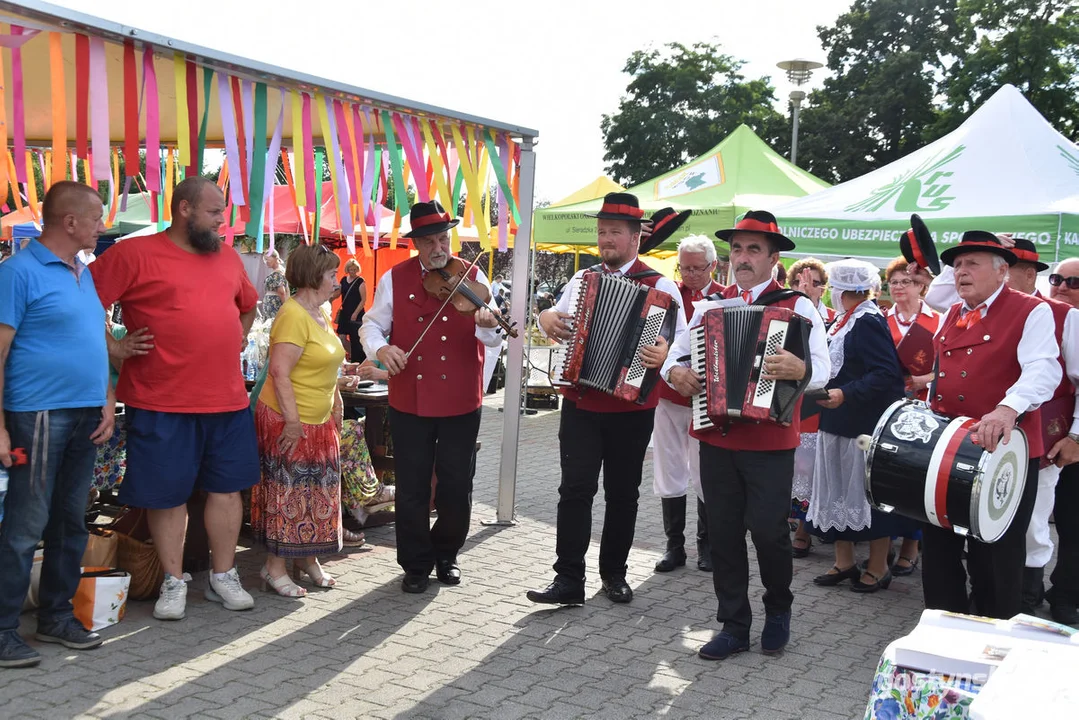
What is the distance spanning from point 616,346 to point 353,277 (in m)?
10.0

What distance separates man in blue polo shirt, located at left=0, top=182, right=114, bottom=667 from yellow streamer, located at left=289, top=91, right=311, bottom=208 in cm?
113

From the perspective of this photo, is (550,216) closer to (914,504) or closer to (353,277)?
(353,277)

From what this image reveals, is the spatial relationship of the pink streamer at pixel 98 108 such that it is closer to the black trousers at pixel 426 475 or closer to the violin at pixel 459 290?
the violin at pixel 459 290

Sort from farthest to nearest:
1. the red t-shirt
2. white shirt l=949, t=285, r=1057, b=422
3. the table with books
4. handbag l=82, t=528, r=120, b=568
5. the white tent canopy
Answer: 1. the white tent canopy
2. handbag l=82, t=528, r=120, b=568
3. the red t-shirt
4. white shirt l=949, t=285, r=1057, b=422
5. the table with books

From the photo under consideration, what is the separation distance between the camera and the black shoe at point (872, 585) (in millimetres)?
5711

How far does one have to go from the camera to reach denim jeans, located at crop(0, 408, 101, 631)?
399 centimetres

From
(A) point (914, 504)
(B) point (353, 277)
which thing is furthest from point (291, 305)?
(B) point (353, 277)

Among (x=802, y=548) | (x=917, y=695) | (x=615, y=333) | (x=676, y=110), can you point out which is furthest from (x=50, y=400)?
(x=676, y=110)

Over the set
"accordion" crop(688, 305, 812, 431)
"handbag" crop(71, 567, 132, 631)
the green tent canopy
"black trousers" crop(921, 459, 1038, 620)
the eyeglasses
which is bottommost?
"handbag" crop(71, 567, 132, 631)

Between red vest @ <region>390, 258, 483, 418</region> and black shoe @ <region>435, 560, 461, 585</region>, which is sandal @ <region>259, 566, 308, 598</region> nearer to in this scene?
black shoe @ <region>435, 560, 461, 585</region>

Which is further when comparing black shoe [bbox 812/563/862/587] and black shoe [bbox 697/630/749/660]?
black shoe [bbox 812/563/862/587]

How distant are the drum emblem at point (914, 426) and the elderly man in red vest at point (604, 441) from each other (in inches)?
46.4

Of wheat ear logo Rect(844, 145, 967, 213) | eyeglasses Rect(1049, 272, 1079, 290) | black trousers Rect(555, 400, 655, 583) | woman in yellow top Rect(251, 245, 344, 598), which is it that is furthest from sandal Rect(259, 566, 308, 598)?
wheat ear logo Rect(844, 145, 967, 213)

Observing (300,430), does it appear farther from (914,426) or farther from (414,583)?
(914,426)
